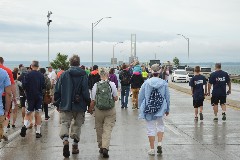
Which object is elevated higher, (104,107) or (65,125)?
(104,107)

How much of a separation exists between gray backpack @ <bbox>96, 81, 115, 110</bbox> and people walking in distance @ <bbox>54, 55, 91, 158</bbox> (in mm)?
227

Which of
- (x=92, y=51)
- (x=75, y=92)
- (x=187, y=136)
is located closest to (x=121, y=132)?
(x=187, y=136)

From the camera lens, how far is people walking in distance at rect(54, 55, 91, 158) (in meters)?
10.1

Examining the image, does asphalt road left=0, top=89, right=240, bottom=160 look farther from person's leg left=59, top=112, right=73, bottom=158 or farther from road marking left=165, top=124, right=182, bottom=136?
person's leg left=59, top=112, right=73, bottom=158

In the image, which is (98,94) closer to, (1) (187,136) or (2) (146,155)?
(2) (146,155)

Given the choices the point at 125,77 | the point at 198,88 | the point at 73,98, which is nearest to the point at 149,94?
the point at 73,98

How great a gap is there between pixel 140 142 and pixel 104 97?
1.95 m

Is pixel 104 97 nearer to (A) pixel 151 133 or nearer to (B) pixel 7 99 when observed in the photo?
(A) pixel 151 133

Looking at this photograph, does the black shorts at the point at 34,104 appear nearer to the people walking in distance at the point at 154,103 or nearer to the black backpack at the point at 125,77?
the people walking in distance at the point at 154,103

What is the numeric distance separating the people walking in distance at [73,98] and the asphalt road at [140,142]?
0.53 metres

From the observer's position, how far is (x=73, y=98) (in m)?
10.2

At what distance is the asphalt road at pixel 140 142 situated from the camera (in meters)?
10.0

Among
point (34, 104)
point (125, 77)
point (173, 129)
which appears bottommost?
point (173, 129)

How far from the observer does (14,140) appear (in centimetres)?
1216
